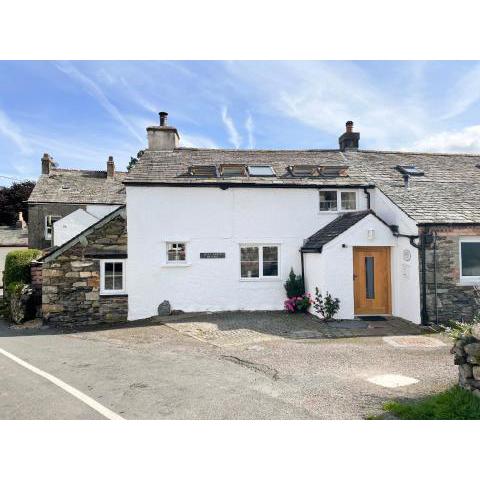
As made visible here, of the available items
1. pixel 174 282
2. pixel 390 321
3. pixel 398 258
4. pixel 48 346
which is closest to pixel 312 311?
pixel 390 321

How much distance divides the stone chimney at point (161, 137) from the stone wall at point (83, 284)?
510cm

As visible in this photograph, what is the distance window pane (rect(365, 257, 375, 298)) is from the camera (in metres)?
12.4

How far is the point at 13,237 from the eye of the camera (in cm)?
3200

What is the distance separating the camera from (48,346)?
991 centimetres

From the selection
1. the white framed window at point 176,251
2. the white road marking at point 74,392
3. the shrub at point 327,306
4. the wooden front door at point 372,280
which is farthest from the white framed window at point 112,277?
the wooden front door at point 372,280

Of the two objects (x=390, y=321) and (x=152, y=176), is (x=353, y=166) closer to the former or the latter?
(x=390, y=321)

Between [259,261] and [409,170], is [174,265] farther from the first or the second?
[409,170]

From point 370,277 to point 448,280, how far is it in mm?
2331

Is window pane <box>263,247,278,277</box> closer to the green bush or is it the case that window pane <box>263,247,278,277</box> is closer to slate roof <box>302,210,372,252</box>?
slate roof <box>302,210,372,252</box>

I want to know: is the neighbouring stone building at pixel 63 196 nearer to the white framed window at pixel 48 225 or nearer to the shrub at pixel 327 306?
the white framed window at pixel 48 225

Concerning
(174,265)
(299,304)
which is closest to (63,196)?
(174,265)

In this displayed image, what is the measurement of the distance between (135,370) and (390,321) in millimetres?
8177

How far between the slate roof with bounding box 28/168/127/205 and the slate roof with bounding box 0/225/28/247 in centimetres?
691

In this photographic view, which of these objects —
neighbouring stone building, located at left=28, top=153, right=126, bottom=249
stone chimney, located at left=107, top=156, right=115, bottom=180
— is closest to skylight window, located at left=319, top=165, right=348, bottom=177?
neighbouring stone building, located at left=28, top=153, right=126, bottom=249
